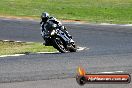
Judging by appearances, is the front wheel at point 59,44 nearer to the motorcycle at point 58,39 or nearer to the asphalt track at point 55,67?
the motorcycle at point 58,39

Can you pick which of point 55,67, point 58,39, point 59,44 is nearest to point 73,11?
point 58,39

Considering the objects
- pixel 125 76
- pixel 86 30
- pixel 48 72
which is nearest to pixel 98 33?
pixel 86 30

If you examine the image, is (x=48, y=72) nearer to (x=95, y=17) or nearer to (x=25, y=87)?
(x=25, y=87)

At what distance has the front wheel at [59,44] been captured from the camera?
16875mm

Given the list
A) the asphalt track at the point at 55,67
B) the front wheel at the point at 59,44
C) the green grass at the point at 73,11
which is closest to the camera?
the asphalt track at the point at 55,67

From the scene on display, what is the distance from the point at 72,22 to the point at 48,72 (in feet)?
78.3

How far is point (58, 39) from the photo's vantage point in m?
17.2

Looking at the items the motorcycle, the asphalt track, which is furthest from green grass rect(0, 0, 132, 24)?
the asphalt track

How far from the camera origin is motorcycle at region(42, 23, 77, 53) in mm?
16922

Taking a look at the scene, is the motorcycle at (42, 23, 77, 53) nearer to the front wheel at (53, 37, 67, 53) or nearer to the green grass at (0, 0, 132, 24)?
the front wheel at (53, 37, 67, 53)

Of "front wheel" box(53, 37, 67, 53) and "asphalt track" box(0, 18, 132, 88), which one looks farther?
"front wheel" box(53, 37, 67, 53)

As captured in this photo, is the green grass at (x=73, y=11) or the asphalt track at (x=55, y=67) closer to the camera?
the asphalt track at (x=55, y=67)

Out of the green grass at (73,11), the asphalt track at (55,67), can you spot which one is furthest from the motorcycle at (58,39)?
the green grass at (73,11)

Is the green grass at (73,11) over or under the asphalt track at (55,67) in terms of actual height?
under
